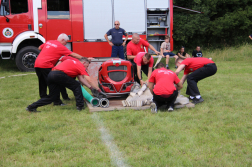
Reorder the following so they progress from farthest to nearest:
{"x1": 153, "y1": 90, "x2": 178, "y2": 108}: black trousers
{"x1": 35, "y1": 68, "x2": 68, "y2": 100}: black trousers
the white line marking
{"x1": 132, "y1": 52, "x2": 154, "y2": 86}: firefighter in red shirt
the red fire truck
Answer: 1. the red fire truck
2. {"x1": 132, "y1": 52, "x2": 154, "y2": 86}: firefighter in red shirt
3. {"x1": 35, "y1": 68, "x2": 68, "y2": 100}: black trousers
4. {"x1": 153, "y1": 90, "x2": 178, "y2": 108}: black trousers
5. the white line marking

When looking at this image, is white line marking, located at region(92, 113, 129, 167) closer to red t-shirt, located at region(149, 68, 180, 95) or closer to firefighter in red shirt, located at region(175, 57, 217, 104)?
red t-shirt, located at region(149, 68, 180, 95)

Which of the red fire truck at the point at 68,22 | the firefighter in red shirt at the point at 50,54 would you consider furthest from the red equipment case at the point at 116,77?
the red fire truck at the point at 68,22

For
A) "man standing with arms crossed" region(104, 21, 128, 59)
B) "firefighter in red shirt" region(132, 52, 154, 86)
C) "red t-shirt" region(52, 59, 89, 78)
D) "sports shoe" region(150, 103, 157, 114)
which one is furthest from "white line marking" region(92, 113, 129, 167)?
"man standing with arms crossed" region(104, 21, 128, 59)

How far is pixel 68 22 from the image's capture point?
1181cm

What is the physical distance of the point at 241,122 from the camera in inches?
192

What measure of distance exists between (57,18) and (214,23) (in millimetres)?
16875

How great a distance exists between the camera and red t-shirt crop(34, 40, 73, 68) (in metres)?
6.14

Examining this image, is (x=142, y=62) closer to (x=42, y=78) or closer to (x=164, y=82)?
(x=164, y=82)

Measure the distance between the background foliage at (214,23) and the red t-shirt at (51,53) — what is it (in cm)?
1709

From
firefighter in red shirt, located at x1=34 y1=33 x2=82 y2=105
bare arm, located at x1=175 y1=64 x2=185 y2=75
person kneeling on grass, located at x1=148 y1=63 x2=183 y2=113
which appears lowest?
person kneeling on grass, located at x1=148 y1=63 x2=183 y2=113

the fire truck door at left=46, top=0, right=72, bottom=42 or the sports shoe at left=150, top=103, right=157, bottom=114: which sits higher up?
the fire truck door at left=46, top=0, right=72, bottom=42

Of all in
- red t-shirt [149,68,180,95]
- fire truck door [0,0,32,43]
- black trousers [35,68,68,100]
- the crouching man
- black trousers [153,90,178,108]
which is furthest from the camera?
fire truck door [0,0,32,43]

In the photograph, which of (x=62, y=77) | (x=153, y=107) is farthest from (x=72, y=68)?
(x=153, y=107)

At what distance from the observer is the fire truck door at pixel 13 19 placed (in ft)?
37.3
